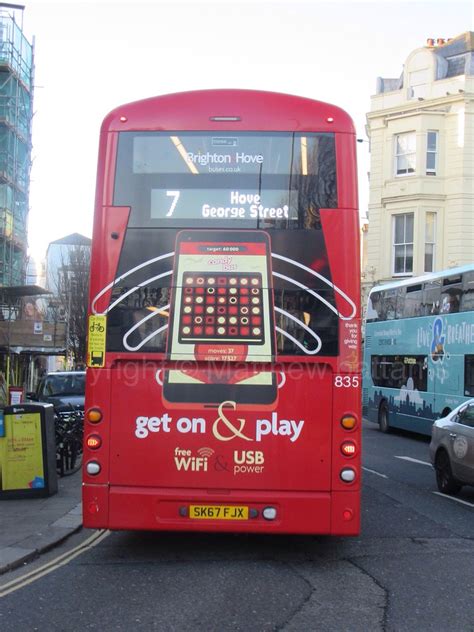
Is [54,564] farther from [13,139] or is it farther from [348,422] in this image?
[13,139]

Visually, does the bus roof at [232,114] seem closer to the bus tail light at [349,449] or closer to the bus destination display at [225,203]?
the bus destination display at [225,203]

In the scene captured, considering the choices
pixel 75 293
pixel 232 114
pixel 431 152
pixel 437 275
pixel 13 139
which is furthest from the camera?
pixel 75 293

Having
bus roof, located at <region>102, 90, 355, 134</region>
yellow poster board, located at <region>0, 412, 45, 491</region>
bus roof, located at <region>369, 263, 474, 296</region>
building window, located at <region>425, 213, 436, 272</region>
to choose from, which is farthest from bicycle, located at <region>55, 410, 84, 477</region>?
building window, located at <region>425, 213, 436, 272</region>

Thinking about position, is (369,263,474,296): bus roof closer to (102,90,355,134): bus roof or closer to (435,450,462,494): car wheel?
(435,450,462,494): car wheel

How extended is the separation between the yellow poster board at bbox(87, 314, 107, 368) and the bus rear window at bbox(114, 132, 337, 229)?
2.94ft

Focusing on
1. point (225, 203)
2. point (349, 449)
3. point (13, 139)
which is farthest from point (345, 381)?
point (13, 139)

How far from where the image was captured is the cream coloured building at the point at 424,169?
3167cm

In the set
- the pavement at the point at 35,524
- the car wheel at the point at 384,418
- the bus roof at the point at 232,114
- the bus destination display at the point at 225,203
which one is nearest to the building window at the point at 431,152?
the car wheel at the point at 384,418

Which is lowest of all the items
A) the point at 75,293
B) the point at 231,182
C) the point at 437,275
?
the point at 231,182

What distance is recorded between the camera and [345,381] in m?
6.71

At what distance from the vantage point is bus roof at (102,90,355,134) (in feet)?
22.5

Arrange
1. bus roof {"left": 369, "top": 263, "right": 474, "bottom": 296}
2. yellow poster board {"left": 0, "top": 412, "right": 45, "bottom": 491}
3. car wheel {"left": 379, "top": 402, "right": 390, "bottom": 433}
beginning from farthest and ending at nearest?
car wheel {"left": 379, "top": 402, "right": 390, "bottom": 433}
bus roof {"left": 369, "top": 263, "right": 474, "bottom": 296}
yellow poster board {"left": 0, "top": 412, "right": 45, "bottom": 491}

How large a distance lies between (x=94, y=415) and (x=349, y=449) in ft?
7.50

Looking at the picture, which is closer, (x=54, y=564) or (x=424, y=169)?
(x=54, y=564)
